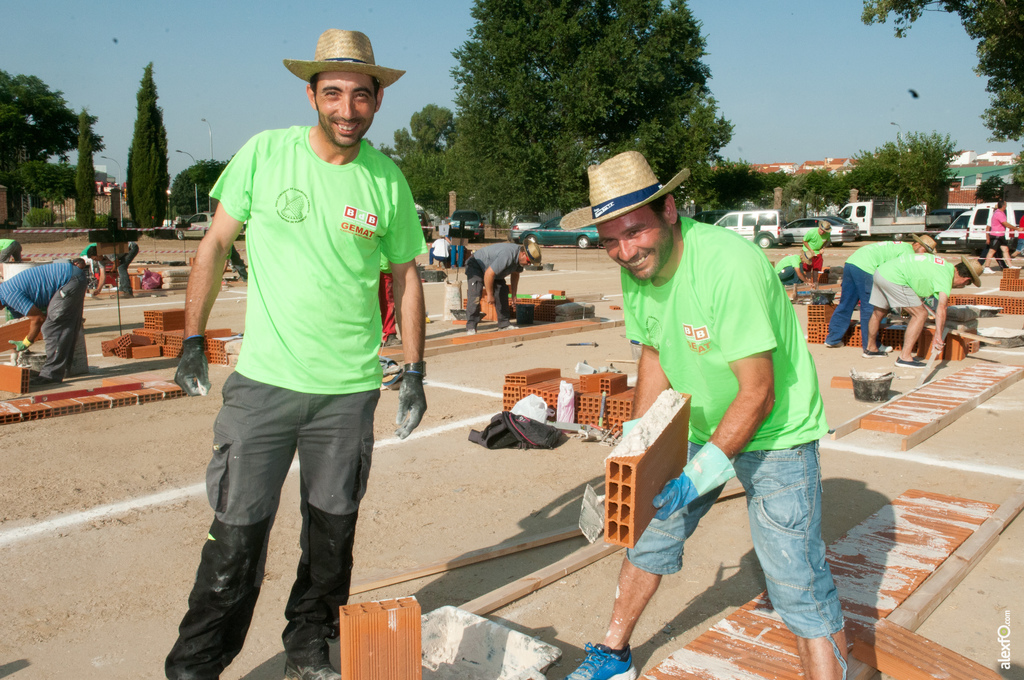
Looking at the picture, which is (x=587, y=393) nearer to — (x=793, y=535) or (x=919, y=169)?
(x=793, y=535)

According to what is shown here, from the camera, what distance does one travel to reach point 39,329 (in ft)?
28.9

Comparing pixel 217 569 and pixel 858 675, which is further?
pixel 858 675

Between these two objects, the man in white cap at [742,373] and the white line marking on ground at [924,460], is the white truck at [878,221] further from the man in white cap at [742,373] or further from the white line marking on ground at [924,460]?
the man in white cap at [742,373]

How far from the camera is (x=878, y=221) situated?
126ft

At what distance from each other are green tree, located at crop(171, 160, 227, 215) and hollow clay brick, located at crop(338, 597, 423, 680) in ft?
226

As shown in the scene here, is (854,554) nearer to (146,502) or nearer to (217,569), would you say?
(217,569)

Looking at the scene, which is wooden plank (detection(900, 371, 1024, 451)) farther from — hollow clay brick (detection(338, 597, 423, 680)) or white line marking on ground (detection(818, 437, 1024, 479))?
hollow clay brick (detection(338, 597, 423, 680))

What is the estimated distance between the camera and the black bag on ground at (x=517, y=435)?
633 cm

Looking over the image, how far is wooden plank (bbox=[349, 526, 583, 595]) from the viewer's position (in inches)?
149

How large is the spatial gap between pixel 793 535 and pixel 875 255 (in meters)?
8.41

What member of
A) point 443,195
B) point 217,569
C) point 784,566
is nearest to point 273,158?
point 217,569

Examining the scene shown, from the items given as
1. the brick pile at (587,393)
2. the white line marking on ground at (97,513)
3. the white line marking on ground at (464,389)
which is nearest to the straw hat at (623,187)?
the white line marking on ground at (97,513)

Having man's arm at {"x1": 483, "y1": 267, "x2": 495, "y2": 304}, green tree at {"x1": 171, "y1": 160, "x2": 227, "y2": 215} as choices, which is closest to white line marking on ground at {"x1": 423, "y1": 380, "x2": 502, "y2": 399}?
man's arm at {"x1": 483, "y1": 267, "x2": 495, "y2": 304}

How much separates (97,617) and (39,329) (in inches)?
254
